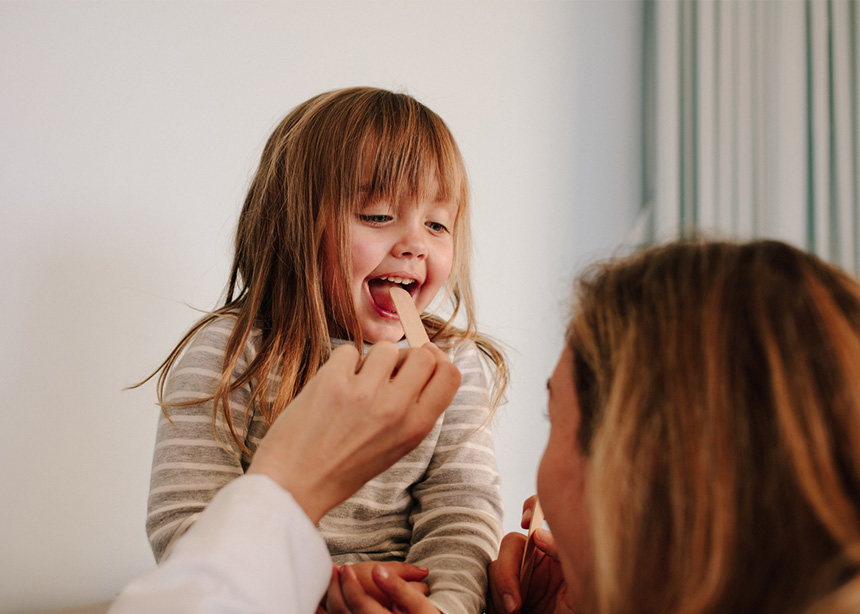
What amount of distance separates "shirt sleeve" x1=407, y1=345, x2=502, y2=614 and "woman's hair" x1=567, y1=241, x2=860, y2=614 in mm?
360

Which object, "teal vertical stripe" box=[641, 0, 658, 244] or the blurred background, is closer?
the blurred background

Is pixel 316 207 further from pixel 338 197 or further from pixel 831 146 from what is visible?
pixel 831 146

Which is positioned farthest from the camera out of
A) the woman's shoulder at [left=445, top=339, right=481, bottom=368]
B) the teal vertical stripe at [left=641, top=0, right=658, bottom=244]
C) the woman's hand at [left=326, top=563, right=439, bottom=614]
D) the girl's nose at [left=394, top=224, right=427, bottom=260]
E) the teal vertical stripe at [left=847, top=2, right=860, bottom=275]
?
the teal vertical stripe at [left=641, top=0, right=658, bottom=244]

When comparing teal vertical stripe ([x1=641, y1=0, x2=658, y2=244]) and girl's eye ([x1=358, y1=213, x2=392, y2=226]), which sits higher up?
teal vertical stripe ([x1=641, y1=0, x2=658, y2=244])

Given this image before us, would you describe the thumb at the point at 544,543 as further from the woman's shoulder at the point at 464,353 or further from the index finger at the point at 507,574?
the woman's shoulder at the point at 464,353

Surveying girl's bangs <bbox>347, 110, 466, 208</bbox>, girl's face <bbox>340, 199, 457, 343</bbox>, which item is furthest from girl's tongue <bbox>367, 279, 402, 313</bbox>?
girl's bangs <bbox>347, 110, 466, 208</bbox>

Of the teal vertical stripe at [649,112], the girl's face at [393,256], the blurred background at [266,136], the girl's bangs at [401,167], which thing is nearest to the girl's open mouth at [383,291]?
the girl's face at [393,256]

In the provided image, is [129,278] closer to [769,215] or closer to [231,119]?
[231,119]

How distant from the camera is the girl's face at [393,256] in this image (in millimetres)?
875

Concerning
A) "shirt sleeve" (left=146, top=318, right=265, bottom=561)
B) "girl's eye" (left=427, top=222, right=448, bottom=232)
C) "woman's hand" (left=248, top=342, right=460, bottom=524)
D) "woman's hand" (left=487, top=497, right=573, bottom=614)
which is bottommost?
"woman's hand" (left=487, top=497, right=573, bottom=614)

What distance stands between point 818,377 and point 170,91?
0.96 meters

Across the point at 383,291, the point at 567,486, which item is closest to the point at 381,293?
the point at 383,291

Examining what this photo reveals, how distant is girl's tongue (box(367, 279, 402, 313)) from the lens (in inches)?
36.2

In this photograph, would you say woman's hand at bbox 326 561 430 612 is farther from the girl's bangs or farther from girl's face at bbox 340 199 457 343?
the girl's bangs
